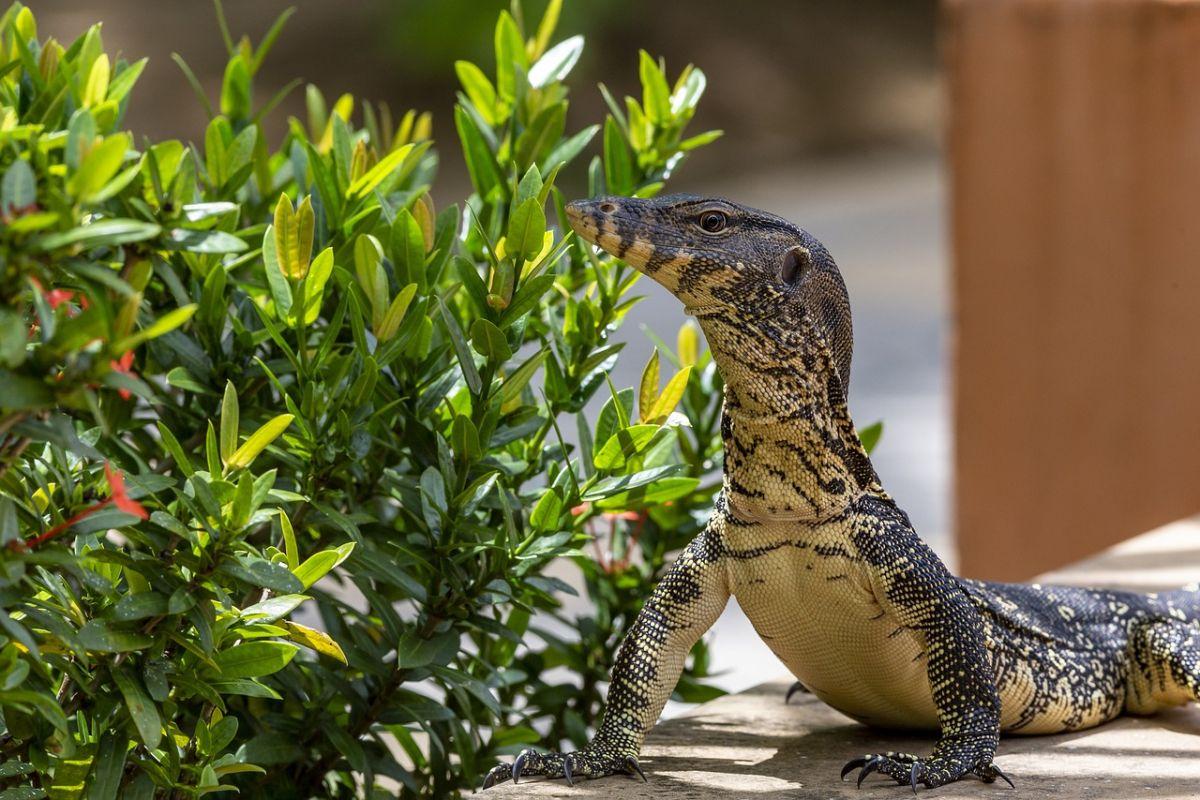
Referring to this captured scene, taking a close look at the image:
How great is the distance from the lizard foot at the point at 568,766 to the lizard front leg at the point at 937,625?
1.16ft

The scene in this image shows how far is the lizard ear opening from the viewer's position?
2.31 m

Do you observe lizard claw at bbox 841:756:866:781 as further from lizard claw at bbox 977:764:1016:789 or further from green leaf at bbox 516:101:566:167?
green leaf at bbox 516:101:566:167

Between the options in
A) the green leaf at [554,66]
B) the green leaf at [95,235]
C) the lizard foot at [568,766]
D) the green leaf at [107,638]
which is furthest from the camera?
the green leaf at [554,66]

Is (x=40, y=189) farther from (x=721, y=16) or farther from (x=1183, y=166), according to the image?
(x=721, y=16)

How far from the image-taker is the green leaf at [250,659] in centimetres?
192

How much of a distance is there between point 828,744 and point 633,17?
57.9ft

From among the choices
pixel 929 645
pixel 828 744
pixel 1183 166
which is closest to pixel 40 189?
pixel 929 645

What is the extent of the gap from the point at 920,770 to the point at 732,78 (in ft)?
56.7

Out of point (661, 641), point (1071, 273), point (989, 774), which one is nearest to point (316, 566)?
point (661, 641)

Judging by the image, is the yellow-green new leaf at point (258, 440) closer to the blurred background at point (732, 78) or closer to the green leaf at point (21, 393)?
the green leaf at point (21, 393)

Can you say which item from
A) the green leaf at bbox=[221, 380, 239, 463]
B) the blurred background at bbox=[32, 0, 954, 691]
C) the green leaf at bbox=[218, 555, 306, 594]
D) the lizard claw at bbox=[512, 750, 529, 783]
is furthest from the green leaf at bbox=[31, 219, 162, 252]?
the blurred background at bbox=[32, 0, 954, 691]

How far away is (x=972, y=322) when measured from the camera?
208 inches

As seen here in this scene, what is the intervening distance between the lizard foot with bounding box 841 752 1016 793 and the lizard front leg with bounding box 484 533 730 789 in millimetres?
330

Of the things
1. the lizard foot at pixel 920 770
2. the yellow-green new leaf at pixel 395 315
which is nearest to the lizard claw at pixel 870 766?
the lizard foot at pixel 920 770
